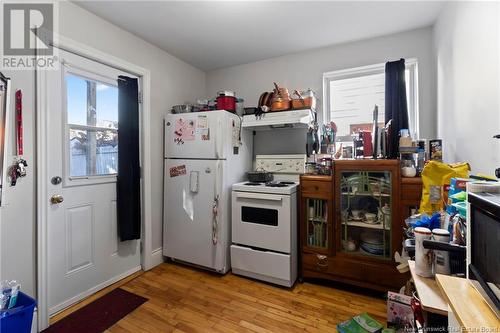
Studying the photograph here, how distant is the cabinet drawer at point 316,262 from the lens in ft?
7.13

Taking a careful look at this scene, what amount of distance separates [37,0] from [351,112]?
290 cm

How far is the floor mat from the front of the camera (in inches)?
65.4

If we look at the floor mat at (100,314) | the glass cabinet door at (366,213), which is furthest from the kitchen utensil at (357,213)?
the floor mat at (100,314)

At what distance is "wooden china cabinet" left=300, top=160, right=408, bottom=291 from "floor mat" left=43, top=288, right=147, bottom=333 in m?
1.56

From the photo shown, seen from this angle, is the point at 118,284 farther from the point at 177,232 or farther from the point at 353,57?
the point at 353,57

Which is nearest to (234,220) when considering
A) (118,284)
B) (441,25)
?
(118,284)

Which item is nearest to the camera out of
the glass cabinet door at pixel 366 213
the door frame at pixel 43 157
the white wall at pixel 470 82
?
the white wall at pixel 470 82

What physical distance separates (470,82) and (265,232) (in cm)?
186

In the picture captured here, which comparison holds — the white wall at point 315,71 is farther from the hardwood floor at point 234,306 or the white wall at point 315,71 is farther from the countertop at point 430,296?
the countertop at point 430,296

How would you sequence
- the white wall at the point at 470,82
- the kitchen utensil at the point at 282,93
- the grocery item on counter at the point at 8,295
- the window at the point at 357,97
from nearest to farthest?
the white wall at the point at 470,82, the grocery item on counter at the point at 8,295, the window at the point at 357,97, the kitchen utensil at the point at 282,93

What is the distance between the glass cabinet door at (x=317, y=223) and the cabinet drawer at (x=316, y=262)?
0.09 metres

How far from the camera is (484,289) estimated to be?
2.21 ft

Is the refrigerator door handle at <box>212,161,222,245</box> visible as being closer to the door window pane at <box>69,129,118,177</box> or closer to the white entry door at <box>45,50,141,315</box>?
the white entry door at <box>45,50,141,315</box>


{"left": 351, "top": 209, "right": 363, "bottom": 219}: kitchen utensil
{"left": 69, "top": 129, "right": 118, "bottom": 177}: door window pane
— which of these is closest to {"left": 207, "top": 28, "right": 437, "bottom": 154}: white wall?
{"left": 351, "top": 209, "right": 363, "bottom": 219}: kitchen utensil
